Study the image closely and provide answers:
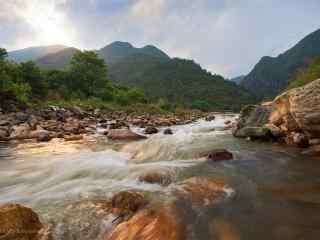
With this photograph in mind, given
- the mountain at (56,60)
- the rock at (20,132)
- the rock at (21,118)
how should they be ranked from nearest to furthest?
1. the rock at (20,132)
2. the rock at (21,118)
3. the mountain at (56,60)

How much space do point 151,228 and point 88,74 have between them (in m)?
42.9

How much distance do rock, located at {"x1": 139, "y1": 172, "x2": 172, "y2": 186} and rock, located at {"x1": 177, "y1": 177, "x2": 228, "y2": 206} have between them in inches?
14.0

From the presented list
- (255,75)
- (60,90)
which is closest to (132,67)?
(60,90)

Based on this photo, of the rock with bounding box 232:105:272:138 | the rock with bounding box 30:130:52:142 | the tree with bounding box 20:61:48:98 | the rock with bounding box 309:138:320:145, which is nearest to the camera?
the rock with bounding box 309:138:320:145

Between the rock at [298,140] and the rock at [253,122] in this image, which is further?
the rock at [253,122]

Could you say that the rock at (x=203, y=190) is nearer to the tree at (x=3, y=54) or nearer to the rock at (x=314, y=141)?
the rock at (x=314, y=141)

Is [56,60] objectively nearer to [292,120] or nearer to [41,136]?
[41,136]

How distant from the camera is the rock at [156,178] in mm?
5353

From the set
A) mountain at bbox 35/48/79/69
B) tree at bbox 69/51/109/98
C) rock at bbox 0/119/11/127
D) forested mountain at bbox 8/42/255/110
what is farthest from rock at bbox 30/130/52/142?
mountain at bbox 35/48/79/69

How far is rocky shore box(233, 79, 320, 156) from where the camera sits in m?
7.82

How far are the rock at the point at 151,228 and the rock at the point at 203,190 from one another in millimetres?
655

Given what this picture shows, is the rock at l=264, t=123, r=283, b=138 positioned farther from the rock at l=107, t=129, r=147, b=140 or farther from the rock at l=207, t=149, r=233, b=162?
the rock at l=107, t=129, r=147, b=140

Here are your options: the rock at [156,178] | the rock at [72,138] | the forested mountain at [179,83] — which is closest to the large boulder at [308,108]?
the rock at [156,178]

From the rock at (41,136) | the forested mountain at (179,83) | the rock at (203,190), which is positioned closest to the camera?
the rock at (203,190)
